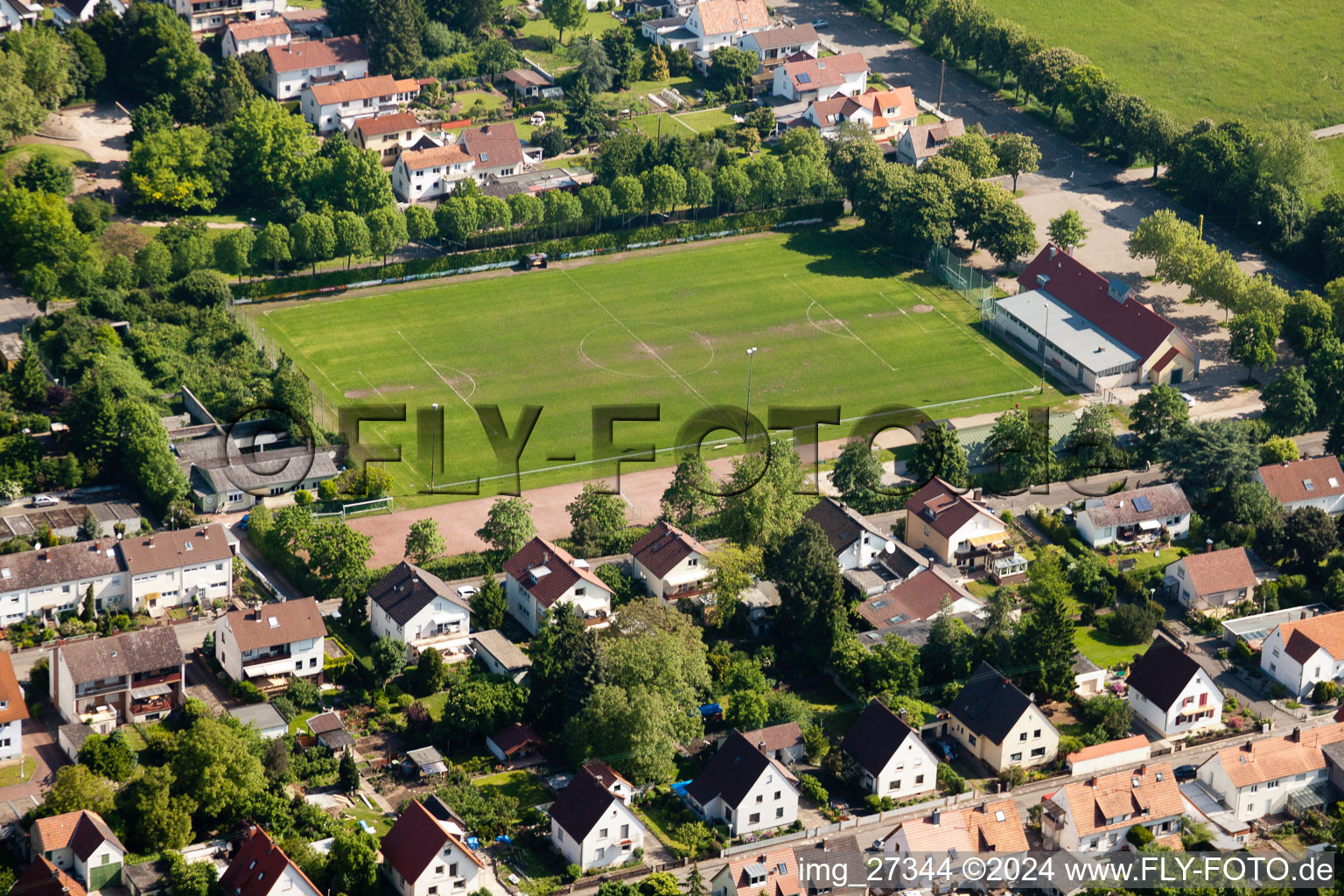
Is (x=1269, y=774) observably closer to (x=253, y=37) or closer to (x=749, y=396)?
(x=749, y=396)

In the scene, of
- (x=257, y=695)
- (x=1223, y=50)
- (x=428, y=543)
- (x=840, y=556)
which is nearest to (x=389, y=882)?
(x=257, y=695)

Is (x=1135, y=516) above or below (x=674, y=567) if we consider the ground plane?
below

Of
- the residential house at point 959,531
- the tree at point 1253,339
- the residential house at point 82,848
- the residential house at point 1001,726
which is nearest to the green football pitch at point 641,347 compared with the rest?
the tree at point 1253,339

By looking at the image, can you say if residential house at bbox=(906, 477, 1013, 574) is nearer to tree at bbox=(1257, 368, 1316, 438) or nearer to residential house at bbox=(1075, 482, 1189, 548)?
residential house at bbox=(1075, 482, 1189, 548)

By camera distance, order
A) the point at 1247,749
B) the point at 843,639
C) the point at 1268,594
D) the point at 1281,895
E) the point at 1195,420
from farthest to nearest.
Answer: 1. the point at 1195,420
2. the point at 1268,594
3. the point at 843,639
4. the point at 1247,749
5. the point at 1281,895

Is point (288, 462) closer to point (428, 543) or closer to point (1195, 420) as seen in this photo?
point (428, 543)

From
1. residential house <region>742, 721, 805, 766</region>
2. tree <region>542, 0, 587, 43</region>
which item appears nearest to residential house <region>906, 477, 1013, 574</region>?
residential house <region>742, 721, 805, 766</region>

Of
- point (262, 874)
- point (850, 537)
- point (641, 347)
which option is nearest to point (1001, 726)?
point (850, 537)
